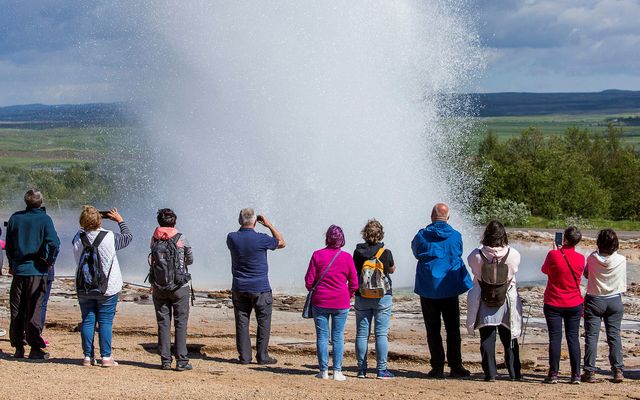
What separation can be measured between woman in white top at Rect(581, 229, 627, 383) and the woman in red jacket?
0.15 m

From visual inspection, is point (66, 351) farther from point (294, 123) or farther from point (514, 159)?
point (514, 159)

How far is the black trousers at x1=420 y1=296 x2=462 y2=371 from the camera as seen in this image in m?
9.19

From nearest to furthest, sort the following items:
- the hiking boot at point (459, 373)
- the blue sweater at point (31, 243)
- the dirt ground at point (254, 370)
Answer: the dirt ground at point (254, 370), the hiking boot at point (459, 373), the blue sweater at point (31, 243)

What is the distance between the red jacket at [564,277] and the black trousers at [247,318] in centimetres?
237

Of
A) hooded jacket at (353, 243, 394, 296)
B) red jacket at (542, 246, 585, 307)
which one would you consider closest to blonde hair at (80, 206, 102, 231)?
hooded jacket at (353, 243, 394, 296)

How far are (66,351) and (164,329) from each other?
1.43 m

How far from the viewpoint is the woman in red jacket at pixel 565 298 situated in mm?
8906

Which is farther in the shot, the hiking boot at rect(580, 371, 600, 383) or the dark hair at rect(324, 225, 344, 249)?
the hiking boot at rect(580, 371, 600, 383)

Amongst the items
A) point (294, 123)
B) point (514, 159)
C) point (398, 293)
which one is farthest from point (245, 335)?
point (514, 159)

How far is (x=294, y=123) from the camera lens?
63.9 ft

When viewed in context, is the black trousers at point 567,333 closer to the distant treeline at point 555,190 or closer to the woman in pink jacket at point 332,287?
the woman in pink jacket at point 332,287

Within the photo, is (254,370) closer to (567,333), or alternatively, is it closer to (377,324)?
(377,324)

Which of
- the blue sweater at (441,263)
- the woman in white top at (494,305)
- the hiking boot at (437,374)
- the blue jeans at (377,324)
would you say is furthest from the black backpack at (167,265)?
the woman in white top at (494,305)

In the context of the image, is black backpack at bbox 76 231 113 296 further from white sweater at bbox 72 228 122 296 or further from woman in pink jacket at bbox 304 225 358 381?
woman in pink jacket at bbox 304 225 358 381
